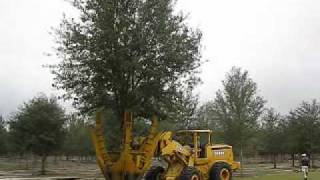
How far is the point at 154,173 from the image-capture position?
80.7 ft

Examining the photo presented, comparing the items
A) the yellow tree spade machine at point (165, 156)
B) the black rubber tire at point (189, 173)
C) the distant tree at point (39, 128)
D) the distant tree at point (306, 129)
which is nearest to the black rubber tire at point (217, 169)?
the yellow tree spade machine at point (165, 156)

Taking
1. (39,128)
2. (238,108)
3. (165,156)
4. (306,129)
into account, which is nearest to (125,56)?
(165,156)

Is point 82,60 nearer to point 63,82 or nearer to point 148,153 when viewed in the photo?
point 63,82

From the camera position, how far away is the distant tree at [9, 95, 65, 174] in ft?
168

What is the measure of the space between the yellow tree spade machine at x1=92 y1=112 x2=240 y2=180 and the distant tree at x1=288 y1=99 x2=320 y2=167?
37973 millimetres

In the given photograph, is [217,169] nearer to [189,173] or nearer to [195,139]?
[195,139]

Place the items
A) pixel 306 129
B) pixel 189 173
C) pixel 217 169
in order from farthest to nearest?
1. pixel 306 129
2. pixel 217 169
3. pixel 189 173

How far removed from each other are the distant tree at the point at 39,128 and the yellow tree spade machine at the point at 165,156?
28106 millimetres

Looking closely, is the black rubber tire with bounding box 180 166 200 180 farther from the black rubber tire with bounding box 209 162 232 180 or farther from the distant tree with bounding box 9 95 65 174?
the distant tree with bounding box 9 95 65 174

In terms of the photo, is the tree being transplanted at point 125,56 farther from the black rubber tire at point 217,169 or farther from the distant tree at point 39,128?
the distant tree at point 39,128

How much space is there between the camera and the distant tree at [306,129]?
61250 millimetres

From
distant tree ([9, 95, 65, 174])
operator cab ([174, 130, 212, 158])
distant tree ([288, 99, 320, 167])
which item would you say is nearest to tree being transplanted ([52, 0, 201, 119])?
operator cab ([174, 130, 212, 158])

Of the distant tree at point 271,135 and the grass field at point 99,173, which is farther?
the distant tree at point 271,135

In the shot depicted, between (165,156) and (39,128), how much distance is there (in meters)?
31.3
